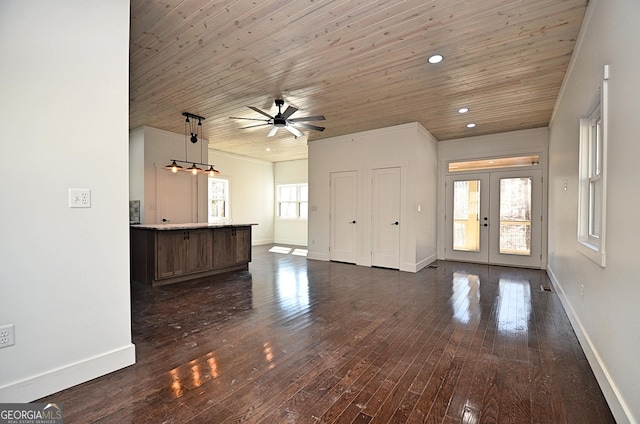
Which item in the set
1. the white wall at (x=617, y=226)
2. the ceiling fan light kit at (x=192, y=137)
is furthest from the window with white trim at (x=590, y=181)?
the ceiling fan light kit at (x=192, y=137)

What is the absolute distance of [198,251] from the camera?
201 inches

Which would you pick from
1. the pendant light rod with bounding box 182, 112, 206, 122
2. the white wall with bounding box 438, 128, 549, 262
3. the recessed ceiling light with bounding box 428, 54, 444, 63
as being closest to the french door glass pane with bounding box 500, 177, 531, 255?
the white wall with bounding box 438, 128, 549, 262

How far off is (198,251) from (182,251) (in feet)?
0.92

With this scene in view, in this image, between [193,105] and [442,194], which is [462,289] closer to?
[442,194]

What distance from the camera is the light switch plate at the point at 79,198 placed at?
6.60ft

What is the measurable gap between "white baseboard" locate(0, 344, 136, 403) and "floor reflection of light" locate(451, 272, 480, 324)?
3.15 meters

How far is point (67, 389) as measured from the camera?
1958 mm

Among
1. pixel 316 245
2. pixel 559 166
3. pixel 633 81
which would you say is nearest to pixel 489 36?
pixel 633 81

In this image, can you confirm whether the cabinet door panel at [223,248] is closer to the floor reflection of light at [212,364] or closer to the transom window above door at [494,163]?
the floor reflection of light at [212,364]

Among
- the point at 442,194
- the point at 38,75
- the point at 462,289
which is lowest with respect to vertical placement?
the point at 462,289

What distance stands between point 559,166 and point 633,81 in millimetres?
3217

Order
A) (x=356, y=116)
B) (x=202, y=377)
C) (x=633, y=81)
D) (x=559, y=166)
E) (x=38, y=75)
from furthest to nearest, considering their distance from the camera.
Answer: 1. (x=356, y=116)
2. (x=559, y=166)
3. (x=202, y=377)
4. (x=38, y=75)
5. (x=633, y=81)

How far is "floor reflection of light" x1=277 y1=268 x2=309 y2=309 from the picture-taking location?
386 centimetres

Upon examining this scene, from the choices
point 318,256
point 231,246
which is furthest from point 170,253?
point 318,256
